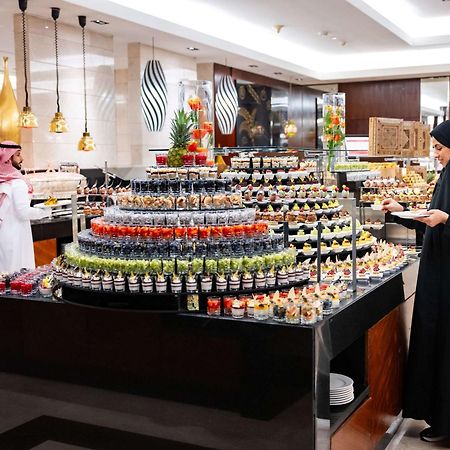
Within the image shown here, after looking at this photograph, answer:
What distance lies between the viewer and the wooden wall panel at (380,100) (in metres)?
15.4

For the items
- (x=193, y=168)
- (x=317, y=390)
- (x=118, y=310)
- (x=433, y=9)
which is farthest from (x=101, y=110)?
(x=317, y=390)

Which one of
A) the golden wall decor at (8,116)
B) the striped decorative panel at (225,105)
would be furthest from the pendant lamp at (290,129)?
the golden wall decor at (8,116)

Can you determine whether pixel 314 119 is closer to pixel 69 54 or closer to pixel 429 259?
pixel 69 54

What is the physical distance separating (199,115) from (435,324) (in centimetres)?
191

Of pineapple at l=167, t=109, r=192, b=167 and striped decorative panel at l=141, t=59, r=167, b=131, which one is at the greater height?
striped decorative panel at l=141, t=59, r=167, b=131

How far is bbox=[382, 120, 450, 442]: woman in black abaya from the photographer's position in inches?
150

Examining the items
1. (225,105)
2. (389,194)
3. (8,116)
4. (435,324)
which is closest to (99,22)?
(8,116)

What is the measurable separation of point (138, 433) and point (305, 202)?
226 centimetres

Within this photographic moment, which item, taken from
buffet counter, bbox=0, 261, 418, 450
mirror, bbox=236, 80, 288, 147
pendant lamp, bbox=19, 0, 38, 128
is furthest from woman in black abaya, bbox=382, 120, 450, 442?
mirror, bbox=236, 80, 288, 147

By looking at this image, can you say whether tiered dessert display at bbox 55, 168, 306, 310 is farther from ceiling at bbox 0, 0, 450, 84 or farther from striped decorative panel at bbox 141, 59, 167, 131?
striped decorative panel at bbox 141, 59, 167, 131

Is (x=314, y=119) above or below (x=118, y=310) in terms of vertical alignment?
above

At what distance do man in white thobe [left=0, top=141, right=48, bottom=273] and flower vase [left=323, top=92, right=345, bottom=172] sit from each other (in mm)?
3343

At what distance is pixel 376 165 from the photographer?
29.2ft

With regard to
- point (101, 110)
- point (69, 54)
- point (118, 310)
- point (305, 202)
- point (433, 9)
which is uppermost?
point (433, 9)
